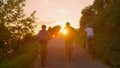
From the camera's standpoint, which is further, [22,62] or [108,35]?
[108,35]

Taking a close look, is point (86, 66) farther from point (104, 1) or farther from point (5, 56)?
point (104, 1)

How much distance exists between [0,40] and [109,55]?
1404 centimetres

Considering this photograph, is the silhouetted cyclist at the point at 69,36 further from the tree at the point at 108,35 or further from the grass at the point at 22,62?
the grass at the point at 22,62

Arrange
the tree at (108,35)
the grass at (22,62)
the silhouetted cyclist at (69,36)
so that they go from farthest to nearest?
the silhouetted cyclist at (69,36), the tree at (108,35), the grass at (22,62)

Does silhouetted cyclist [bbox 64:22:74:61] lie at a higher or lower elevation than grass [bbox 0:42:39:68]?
higher

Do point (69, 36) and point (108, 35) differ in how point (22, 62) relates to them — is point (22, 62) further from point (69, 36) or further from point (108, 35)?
point (108, 35)

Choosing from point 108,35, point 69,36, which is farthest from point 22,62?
point 108,35

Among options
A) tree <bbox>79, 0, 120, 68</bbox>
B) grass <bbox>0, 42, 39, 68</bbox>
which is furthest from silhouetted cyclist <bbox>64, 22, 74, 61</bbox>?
grass <bbox>0, 42, 39, 68</bbox>

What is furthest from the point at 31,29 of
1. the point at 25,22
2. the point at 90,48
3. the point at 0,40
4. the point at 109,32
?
the point at 90,48

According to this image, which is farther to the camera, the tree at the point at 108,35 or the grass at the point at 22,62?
the tree at the point at 108,35

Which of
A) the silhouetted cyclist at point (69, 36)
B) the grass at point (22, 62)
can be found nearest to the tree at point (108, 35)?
the silhouetted cyclist at point (69, 36)

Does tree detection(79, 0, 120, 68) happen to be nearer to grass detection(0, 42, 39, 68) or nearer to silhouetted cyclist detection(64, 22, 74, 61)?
silhouetted cyclist detection(64, 22, 74, 61)

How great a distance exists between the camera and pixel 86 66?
18359mm

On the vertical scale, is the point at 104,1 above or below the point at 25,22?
above
